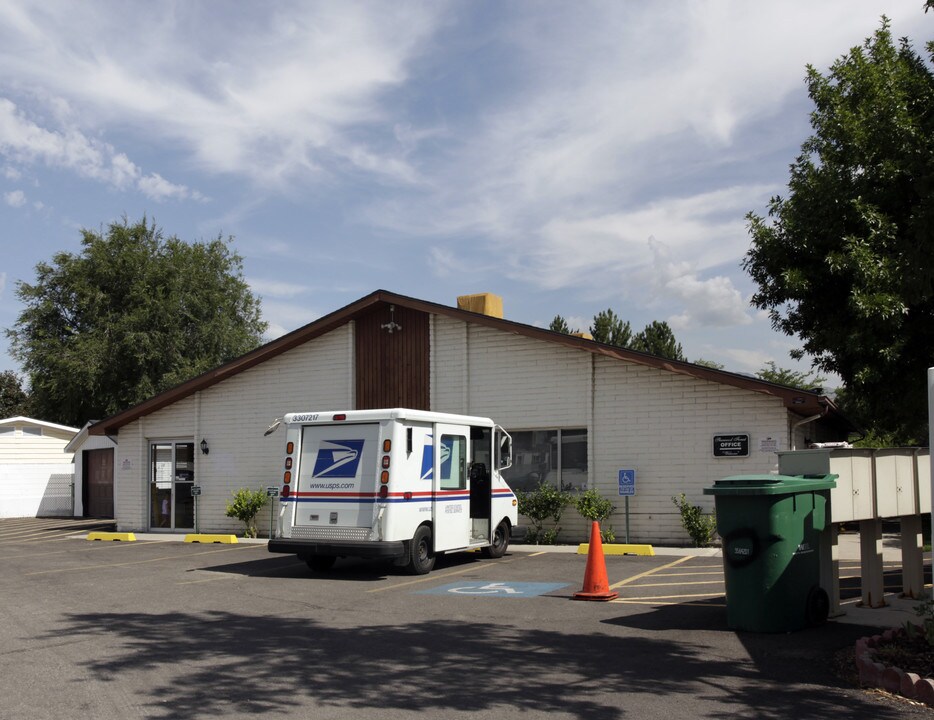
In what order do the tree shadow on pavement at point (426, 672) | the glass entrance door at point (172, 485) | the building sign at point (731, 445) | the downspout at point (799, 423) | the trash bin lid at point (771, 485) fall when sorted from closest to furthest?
the tree shadow on pavement at point (426, 672), the trash bin lid at point (771, 485), the downspout at point (799, 423), the building sign at point (731, 445), the glass entrance door at point (172, 485)

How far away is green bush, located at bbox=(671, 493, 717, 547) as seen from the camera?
16781mm

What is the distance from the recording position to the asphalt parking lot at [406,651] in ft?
21.3

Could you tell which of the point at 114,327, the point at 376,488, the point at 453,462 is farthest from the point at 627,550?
the point at 114,327

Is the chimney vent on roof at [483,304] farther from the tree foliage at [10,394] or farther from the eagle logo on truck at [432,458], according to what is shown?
the tree foliage at [10,394]

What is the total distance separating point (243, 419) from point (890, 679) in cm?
1794

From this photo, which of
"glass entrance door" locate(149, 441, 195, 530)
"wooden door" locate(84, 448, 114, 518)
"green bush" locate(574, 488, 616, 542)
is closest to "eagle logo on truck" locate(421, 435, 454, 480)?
"green bush" locate(574, 488, 616, 542)

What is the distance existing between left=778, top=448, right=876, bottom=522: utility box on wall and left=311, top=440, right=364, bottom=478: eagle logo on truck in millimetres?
6318

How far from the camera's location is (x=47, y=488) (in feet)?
109

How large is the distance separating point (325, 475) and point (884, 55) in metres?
9.89

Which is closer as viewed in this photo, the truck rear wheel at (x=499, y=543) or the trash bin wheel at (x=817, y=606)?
the trash bin wheel at (x=817, y=606)

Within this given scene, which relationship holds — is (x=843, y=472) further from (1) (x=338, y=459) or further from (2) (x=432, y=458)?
(1) (x=338, y=459)

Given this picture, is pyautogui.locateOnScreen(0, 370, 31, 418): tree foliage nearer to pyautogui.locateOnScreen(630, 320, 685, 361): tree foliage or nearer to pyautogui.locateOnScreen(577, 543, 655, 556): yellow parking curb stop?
pyautogui.locateOnScreen(630, 320, 685, 361): tree foliage

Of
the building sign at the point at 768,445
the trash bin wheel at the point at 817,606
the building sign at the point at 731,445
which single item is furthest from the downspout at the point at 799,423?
the trash bin wheel at the point at 817,606

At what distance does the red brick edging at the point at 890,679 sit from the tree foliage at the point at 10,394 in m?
59.0
